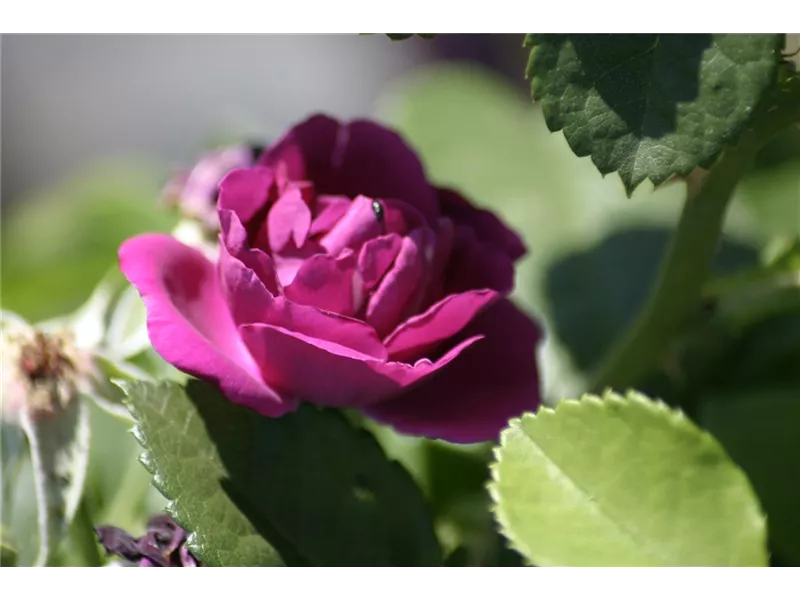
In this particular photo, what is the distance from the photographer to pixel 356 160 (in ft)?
1.61

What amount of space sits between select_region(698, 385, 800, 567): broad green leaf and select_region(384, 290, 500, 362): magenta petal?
213 millimetres

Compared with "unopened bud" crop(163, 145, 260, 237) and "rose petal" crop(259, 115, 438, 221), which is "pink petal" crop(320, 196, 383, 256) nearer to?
"rose petal" crop(259, 115, 438, 221)

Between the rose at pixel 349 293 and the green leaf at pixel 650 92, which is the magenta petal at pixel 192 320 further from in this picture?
the green leaf at pixel 650 92

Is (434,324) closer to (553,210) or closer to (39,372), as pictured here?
(39,372)

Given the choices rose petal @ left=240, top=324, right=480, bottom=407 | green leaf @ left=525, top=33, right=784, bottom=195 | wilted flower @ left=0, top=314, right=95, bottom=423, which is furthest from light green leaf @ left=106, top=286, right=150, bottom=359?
green leaf @ left=525, top=33, right=784, bottom=195

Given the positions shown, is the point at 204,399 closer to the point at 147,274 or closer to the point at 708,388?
the point at 147,274

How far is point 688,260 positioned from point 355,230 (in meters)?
0.18

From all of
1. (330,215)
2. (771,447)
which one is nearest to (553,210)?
(771,447)
